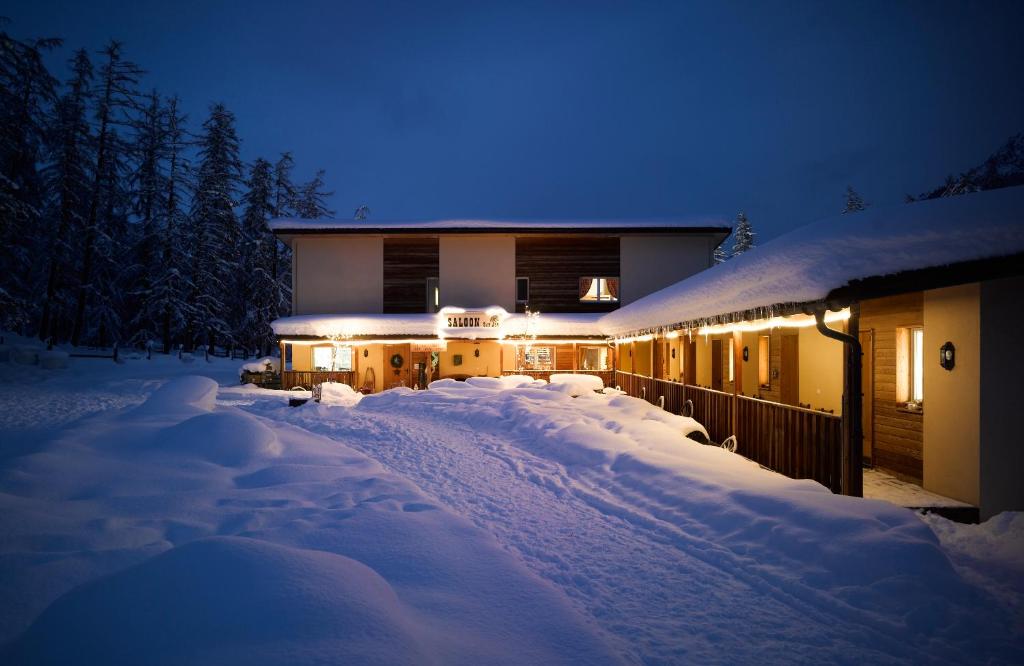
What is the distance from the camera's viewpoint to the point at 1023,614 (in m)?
3.69

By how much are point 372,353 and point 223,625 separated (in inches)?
850

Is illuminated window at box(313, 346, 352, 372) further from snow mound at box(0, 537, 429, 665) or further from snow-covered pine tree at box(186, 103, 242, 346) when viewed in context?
snow mound at box(0, 537, 429, 665)

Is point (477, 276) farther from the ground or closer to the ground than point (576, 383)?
farther from the ground

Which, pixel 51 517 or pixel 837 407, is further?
pixel 837 407

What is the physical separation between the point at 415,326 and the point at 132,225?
30.5 m

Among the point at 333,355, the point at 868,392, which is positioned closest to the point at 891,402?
the point at 868,392

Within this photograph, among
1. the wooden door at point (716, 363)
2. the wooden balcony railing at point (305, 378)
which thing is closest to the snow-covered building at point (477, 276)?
the wooden balcony railing at point (305, 378)

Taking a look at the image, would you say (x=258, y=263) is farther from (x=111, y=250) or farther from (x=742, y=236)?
(x=742, y=236)

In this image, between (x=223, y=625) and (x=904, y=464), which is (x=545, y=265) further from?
(x=223, y=625)

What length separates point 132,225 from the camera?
37406 millimetres

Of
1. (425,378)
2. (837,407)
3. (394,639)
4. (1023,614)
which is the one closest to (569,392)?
(837,407)

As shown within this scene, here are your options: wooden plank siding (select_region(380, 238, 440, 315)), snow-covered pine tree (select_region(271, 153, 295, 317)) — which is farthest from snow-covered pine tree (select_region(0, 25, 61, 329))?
wooden plank siding (select_region(380, 238, 440, 315))

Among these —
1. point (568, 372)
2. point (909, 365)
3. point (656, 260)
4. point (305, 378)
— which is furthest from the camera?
point (656, 260)

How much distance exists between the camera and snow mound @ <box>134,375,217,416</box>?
10.1m
